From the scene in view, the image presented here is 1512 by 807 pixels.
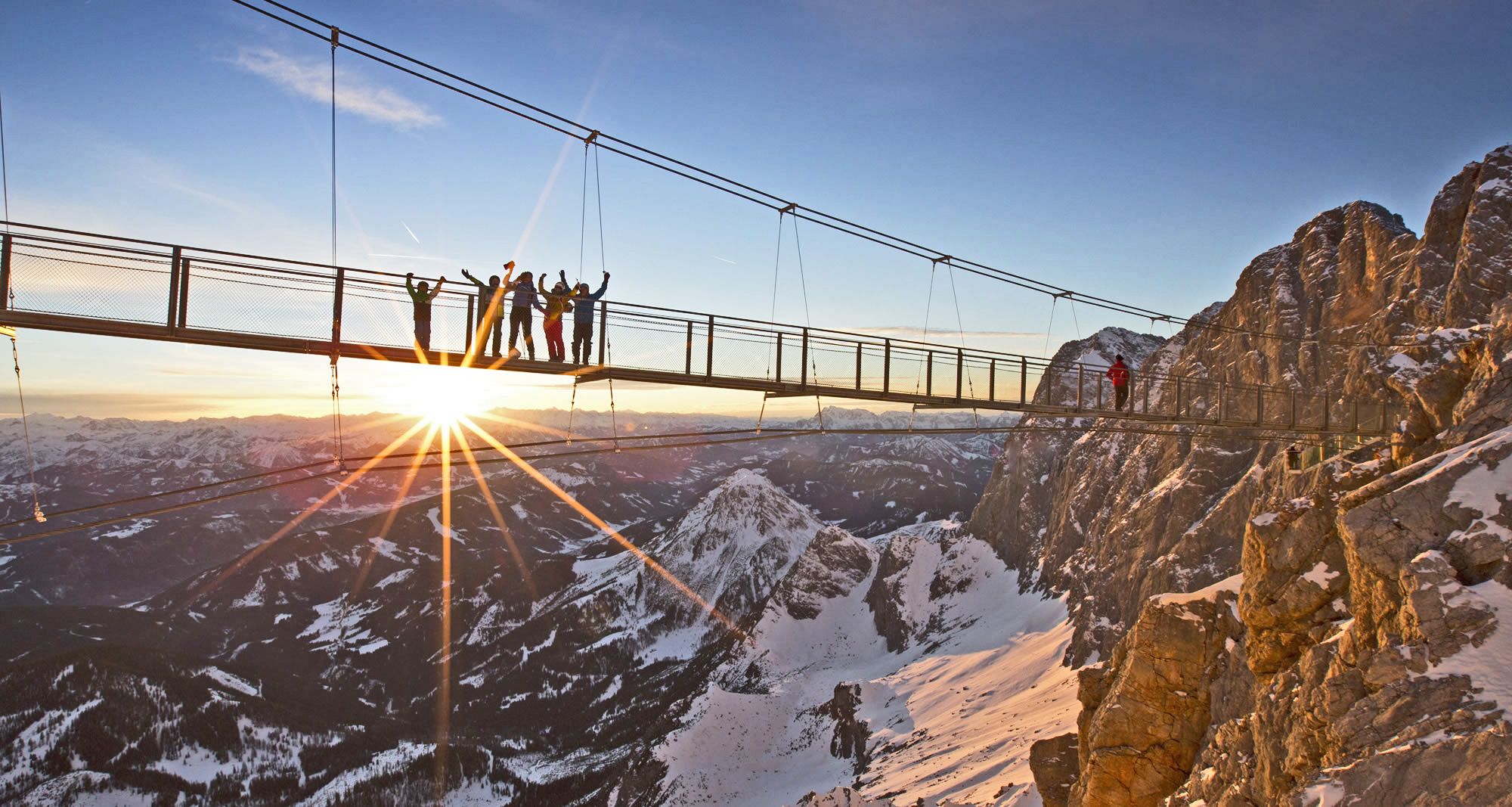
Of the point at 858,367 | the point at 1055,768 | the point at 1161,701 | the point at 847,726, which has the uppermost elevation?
the point at 858,367

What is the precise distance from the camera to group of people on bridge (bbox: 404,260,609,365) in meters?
18.7

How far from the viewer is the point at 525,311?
20.1 meters

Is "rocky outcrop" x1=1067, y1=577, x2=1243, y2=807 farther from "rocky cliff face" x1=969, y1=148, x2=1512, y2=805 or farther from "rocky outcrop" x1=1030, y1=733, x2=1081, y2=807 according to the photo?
"rocky outcrop" x1=1030, y1=733, x2=1081, y2=807

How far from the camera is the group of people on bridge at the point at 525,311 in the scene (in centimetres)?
1873

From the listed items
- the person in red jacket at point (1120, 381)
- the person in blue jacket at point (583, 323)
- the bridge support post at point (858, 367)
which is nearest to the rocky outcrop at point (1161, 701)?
the person in red jacket at point (1120, 381)

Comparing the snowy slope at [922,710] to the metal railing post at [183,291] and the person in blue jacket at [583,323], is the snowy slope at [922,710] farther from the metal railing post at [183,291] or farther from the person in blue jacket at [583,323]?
the metal railing post at [183,291]

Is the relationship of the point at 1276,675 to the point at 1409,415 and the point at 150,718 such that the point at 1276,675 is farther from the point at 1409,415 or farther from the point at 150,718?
the point at 150,718

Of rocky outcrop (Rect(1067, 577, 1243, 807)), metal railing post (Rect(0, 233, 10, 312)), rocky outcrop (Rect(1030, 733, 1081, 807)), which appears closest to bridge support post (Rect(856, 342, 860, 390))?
rocky outcrop (Rect(1067, 577, 1243, 807))

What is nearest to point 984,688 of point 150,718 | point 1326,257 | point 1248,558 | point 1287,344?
point 1287,344

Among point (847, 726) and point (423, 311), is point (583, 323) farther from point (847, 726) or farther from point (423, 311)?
point (847, 726)

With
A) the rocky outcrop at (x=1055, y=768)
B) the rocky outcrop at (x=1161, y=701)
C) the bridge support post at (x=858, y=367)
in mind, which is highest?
the bridge support post at (x=858, y=367)

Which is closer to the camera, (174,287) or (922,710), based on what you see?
(174,287)

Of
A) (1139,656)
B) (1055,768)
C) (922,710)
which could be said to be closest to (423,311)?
(1139,656)

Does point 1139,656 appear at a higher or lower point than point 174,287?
lower
